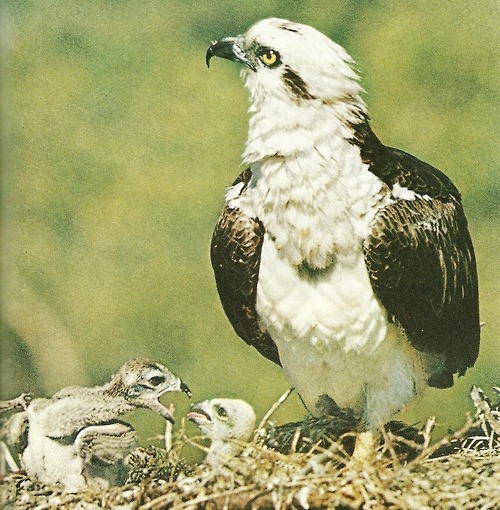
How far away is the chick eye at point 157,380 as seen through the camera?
3.19 m

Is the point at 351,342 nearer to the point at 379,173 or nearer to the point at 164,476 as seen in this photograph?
the point at 379,173

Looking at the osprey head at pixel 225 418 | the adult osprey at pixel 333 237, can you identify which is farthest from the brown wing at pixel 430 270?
the osprey head at pixel 225 418

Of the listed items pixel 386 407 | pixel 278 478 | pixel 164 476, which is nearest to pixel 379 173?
pixel 386 407

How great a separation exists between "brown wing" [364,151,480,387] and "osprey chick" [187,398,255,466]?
0.59 meters

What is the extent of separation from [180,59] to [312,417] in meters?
1.28

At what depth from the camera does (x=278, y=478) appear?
8.89 ft

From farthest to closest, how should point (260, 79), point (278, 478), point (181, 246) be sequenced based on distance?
point (181, 246), point (260, 79), point (278, 478)

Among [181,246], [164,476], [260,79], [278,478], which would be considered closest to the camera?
[278,478]

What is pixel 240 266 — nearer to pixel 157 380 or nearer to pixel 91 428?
pixel 157 380

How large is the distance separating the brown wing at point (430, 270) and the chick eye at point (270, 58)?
0.48m

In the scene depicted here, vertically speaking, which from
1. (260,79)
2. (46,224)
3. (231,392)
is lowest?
(231,392)

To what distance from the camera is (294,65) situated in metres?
2.87

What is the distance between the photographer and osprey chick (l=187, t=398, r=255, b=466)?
3152 mm

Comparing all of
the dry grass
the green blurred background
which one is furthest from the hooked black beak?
the dry grass
